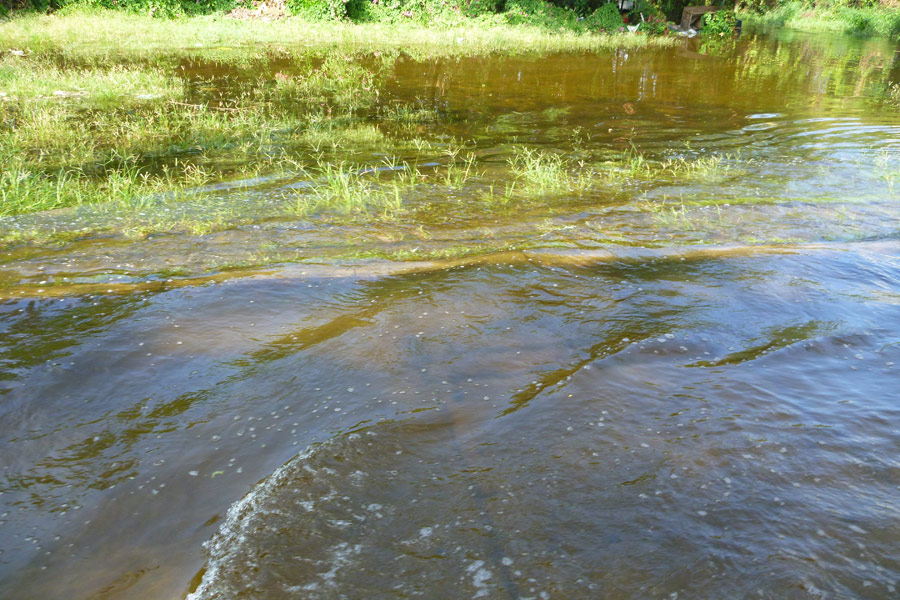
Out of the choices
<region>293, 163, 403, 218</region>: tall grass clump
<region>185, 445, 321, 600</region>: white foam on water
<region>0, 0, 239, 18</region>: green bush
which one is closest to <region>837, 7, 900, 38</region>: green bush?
<region>0, 0, 239, 18</region>: green bush

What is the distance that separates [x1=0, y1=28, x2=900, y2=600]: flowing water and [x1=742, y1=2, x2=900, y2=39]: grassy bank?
3732 cm

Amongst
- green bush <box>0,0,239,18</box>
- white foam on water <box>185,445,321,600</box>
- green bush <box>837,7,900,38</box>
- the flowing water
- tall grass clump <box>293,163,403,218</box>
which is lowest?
white foam on water <box>185,445,321,600</box>

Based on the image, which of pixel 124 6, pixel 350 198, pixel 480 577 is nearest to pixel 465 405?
pixel 480 577

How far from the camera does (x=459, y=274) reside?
242 inches

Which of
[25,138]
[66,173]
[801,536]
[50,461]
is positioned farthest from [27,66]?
[801,536]

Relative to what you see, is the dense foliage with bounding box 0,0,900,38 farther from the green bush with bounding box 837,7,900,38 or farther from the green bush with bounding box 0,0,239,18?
the green bush with bounding box 837,7,900,38

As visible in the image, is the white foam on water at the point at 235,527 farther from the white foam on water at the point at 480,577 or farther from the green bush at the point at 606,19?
the green bush at the point at 606,19

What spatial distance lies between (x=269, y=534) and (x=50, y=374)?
248 cm

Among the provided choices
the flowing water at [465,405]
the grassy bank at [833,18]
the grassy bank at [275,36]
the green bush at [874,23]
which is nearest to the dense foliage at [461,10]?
the grassy bank at [275,36]

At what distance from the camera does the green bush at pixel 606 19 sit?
29.6m

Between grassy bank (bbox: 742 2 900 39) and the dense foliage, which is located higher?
grassy bank (bbox: 742 2 900 39)

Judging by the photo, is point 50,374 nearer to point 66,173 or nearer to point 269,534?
point 269,534

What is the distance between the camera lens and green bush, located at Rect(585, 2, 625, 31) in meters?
29.6

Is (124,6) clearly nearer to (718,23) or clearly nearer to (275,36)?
(275,36)
